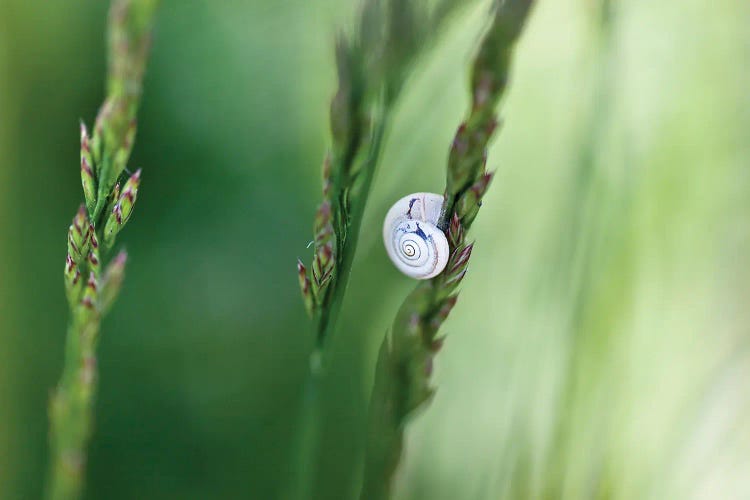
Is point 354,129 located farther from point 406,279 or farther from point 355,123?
point 406,279

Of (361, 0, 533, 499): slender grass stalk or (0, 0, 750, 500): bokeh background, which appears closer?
(361, 0, 533, 499): slender grass stalk

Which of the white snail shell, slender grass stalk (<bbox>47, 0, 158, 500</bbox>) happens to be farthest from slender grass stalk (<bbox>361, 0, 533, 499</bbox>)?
slender grass stalk (<bbox>47, 0, 158, 500</bbox>)

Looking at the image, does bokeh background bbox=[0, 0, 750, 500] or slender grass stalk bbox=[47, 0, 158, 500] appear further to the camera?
bokeh background bbox=[0, 0, 750, 500]

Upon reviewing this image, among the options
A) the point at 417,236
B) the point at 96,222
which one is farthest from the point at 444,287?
the point at 96,222

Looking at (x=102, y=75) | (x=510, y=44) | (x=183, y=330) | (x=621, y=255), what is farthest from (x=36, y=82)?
(x=621, y=255)

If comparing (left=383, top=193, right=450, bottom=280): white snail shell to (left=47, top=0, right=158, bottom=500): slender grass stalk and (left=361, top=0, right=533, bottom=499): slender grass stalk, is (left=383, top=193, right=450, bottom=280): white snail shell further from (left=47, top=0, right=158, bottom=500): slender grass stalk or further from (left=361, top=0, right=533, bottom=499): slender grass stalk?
(left=47, top=0, right=158, bottom=500): slender grass stalk
